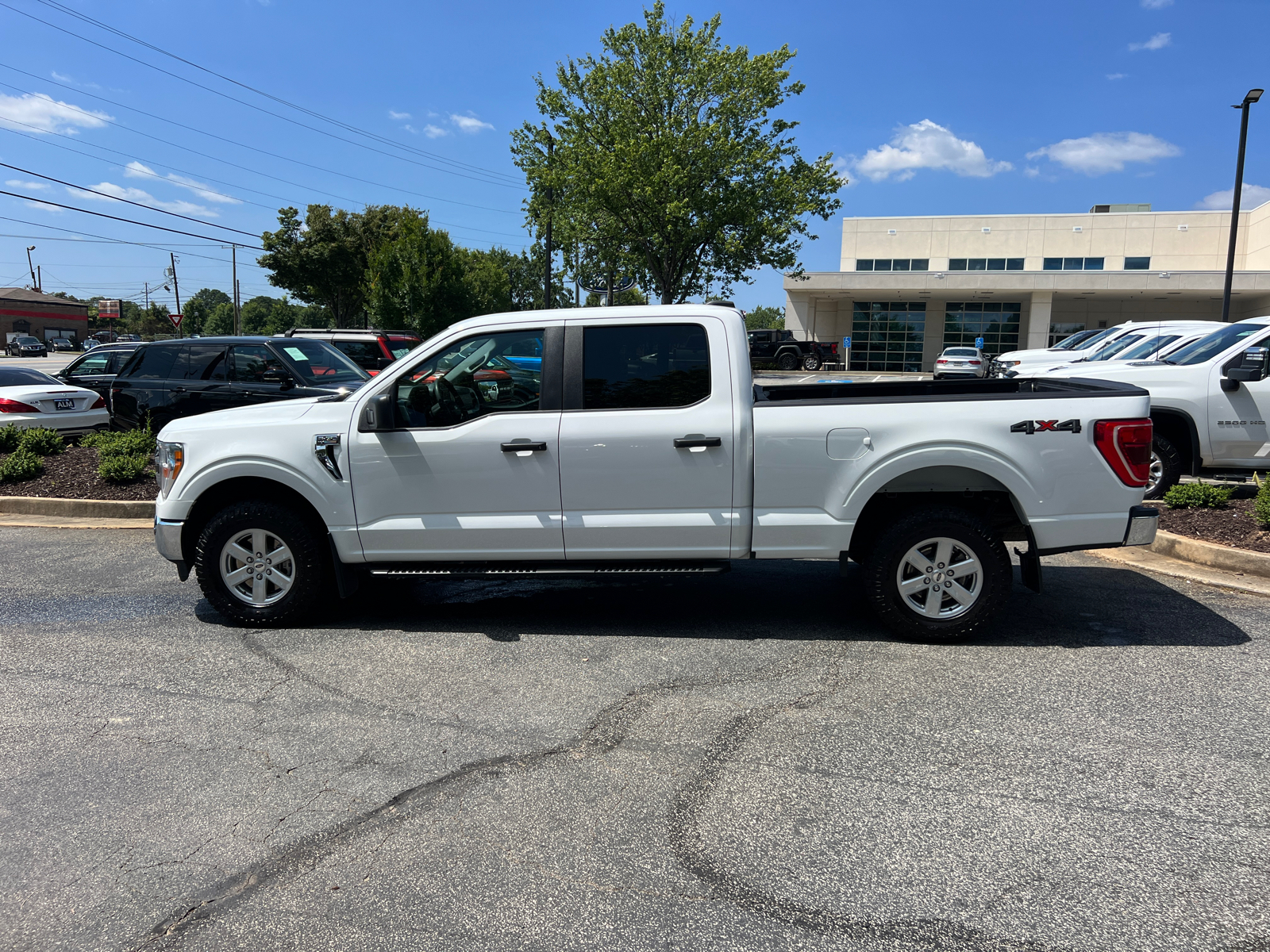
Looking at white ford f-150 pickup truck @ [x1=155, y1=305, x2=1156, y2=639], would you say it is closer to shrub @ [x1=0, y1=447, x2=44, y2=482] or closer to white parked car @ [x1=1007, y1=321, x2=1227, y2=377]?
white parked car @ [x1=1007, y1=321, x2=1227, y2=377]

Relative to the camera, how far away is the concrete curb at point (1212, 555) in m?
6.80

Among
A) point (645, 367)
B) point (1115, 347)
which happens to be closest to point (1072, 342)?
point (1115, 347)

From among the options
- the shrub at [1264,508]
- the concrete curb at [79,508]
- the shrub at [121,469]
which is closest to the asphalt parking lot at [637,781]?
the shrub at [1264,508]

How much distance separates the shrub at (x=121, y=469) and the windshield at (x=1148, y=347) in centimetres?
1213

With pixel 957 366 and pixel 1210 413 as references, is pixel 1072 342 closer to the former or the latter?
pixel 957 366

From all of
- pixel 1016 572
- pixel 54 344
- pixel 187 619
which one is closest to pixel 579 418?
pixel 187 619

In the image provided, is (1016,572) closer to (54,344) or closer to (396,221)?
(396,221)

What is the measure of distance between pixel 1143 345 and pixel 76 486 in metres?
13.6

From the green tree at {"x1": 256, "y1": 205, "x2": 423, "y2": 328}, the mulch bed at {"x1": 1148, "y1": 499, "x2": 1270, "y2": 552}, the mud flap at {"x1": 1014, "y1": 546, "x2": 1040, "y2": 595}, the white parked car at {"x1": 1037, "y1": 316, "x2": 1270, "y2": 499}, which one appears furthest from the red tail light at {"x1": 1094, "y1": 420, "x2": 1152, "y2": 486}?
the green tree at {"x1": 256, "y1": 205, "x2": 423, "y2": 328}

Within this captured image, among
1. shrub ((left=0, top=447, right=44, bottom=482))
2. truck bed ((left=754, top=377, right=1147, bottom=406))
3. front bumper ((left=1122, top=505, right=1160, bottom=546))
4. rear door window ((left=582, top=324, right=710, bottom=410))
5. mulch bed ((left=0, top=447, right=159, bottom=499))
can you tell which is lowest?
mulch bed ((left=0, top=447, right=159, bottom=499))

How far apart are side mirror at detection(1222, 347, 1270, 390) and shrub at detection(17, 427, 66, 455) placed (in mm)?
13179

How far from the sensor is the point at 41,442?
1105 centimetres

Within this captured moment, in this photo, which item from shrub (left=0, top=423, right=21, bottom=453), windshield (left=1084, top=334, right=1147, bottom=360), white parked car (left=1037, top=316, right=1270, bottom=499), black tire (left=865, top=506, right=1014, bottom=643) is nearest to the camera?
black tire (left=865, top=506, right=1014, bottom=643)

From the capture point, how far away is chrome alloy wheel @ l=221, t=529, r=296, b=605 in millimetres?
5727
